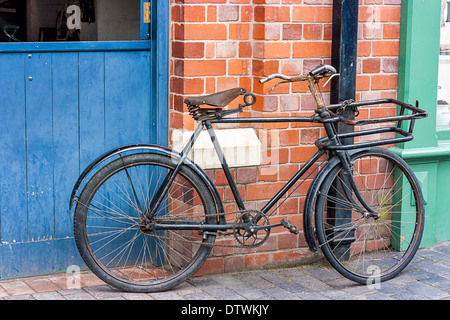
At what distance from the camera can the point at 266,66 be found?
16.0 feet

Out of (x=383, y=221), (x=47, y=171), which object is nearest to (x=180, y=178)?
(x=47, y=171)

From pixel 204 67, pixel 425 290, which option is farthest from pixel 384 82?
pixel 425 290

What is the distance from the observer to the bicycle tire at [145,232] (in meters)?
4.57

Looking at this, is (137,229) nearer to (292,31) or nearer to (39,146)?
(39,146)

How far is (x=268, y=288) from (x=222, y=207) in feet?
1.96

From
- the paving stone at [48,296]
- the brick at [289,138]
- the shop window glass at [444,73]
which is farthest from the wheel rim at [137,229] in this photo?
the shop window glass at [444,73]

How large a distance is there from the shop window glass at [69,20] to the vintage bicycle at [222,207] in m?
0.79

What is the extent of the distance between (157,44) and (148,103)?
391 millimetres

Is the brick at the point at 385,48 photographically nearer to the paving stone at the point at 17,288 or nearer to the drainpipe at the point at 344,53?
the drainpipe at the point at 344,53

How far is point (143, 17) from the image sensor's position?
489 centimetres

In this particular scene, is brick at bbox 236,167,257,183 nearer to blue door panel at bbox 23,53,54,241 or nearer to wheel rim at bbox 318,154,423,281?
wheel rim at bbox 318,154,423,281

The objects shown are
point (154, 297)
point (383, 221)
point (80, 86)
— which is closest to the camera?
point (154, 297)

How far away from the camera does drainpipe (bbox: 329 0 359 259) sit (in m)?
4.96

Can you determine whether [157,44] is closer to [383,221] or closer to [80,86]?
[80,86]
